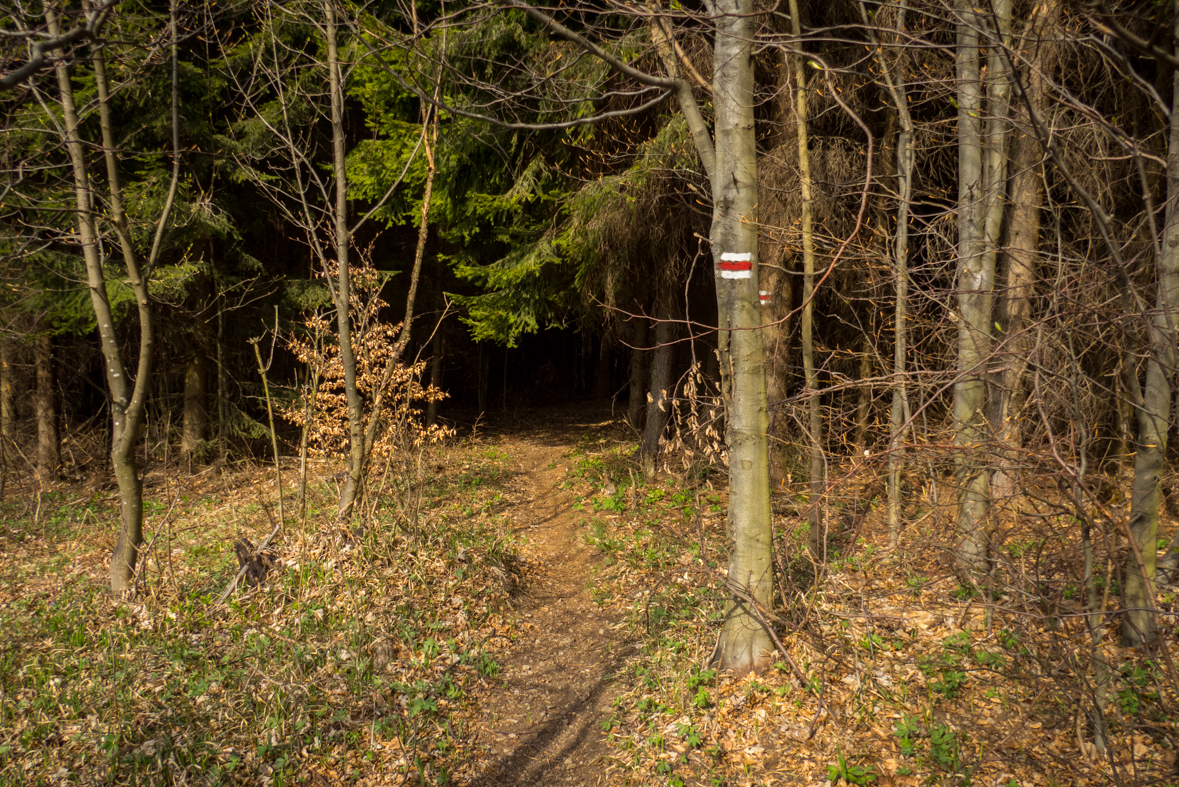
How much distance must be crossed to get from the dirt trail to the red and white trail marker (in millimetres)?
3263

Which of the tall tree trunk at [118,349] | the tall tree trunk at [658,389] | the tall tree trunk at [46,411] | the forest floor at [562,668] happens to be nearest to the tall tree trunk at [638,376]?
the tall tree trunk at [658,389]

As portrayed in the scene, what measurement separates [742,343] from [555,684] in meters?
3.13

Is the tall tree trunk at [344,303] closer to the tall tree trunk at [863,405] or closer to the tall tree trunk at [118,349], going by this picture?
the tall tree trunk at [118,349]

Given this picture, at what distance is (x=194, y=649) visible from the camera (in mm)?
5277

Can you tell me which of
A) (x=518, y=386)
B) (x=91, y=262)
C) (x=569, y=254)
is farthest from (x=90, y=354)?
(x=518, y=386)

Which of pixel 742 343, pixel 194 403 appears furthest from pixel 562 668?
pixel 194 403

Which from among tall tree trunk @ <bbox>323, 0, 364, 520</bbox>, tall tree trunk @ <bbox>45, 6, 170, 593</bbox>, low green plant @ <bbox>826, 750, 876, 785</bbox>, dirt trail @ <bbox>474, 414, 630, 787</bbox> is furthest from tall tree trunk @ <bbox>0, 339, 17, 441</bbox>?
low green plant @ <bbox>826, 750, 876, 785</bbox>

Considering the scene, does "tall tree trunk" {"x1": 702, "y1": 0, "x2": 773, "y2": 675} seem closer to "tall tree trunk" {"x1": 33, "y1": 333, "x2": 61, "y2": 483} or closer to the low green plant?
the low green plant

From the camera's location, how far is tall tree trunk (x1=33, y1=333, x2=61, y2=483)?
38.1ft

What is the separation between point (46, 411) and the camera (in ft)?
38.4

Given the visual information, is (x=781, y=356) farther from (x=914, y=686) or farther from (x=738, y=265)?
(x=914, y=686)

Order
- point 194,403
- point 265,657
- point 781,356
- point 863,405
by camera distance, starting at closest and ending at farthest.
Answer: point 265,657, point 863,405, point 781,356, point 194,403

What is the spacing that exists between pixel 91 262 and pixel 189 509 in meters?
5.56

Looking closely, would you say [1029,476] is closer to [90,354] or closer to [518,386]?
[90,354]
